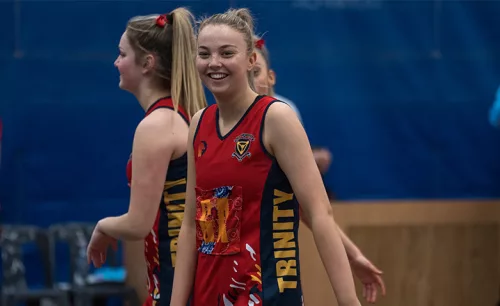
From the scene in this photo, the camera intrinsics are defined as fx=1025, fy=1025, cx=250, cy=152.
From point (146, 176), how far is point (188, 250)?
1.55 feet

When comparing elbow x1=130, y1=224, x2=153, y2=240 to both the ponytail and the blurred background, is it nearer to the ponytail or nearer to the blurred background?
the ponytail

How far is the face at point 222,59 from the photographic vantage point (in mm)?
3164

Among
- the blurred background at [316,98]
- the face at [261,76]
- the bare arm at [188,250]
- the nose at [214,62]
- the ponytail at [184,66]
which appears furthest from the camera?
the blurred background at [316,98]

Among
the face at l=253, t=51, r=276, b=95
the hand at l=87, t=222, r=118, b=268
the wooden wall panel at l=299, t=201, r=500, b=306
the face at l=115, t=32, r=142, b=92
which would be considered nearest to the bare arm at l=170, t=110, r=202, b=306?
the hand at l=87, t=222, r=118, b=268

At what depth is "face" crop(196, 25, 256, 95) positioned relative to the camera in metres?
3.16

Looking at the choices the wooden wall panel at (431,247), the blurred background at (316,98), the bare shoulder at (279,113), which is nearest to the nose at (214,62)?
the bare shoulder at (279,113)

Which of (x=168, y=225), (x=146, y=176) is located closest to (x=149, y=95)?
(x=146, y=176)

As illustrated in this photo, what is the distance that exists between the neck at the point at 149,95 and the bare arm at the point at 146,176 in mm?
227

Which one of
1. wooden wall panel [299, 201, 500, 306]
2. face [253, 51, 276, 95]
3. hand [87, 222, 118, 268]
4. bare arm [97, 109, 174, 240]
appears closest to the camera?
bare arm [97, 109, 174, 240]

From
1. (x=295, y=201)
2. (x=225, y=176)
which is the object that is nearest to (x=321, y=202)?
(x=295, y=201)

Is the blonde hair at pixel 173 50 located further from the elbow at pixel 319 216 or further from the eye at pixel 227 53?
the elbow at pixel 319 216

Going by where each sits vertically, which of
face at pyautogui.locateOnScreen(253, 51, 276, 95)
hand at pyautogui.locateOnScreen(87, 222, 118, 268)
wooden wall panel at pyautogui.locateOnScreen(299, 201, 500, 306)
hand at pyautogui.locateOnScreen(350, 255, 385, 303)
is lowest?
wooden wall panel at pyautogui.locateOnScreen(299, 201, 500, 306)

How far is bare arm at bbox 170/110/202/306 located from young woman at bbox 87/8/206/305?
37 centimetres

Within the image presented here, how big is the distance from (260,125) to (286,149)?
126 millimetres
